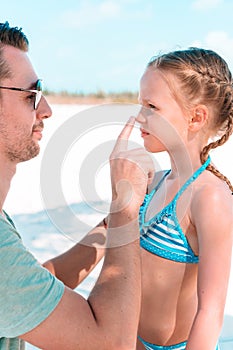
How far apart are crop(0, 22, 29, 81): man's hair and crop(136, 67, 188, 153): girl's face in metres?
0.44

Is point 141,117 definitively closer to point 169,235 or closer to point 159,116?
point 159,116

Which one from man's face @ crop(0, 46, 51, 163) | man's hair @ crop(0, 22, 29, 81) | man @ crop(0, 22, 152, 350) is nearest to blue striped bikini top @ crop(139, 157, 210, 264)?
man @ crop(0, 22, 152, 350)

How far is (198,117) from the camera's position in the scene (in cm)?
186

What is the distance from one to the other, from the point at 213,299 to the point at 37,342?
1.79 feet

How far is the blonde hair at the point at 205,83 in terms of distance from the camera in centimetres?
186

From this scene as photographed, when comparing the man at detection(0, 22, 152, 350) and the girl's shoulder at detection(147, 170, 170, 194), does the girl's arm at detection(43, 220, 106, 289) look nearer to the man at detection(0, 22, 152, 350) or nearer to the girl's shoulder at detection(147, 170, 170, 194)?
the girl's shoulder at detection(147, 170, 170, 194)

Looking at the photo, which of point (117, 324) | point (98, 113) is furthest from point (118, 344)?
point (98, 113)

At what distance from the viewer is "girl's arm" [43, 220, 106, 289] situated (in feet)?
6.64

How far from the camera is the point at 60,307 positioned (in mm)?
1380

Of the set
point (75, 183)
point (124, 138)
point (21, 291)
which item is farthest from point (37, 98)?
point (75, 183)

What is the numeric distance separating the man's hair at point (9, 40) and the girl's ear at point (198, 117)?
0.63 m

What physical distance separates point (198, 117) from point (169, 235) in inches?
16.7

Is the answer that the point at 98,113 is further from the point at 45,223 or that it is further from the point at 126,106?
the point at 45,223

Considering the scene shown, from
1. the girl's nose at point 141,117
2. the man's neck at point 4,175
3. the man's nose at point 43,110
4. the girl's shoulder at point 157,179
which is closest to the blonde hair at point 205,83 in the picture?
the girl's nose at point 141,117
